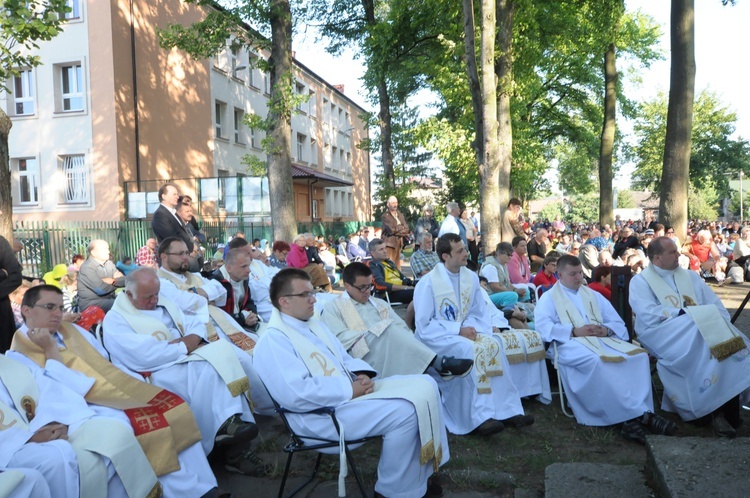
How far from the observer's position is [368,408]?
3.81 m

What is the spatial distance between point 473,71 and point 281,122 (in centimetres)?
435

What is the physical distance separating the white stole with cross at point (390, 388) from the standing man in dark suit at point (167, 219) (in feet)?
12.1

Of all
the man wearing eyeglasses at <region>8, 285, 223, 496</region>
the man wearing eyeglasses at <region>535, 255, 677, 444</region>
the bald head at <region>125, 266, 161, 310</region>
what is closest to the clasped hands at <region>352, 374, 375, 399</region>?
the man wearing eyeglasses at <region>8, 285, 223, 496</region>

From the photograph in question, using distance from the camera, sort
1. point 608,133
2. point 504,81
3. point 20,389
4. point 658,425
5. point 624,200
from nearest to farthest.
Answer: point 20,389 → point 658,425 → point 504,81 → point 608,133 → point 624,200

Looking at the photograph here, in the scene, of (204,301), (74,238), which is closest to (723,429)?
(204,301)

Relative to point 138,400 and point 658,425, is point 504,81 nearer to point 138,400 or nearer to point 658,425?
point 658,425

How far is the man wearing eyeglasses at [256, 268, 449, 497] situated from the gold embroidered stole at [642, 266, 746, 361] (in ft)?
9.13

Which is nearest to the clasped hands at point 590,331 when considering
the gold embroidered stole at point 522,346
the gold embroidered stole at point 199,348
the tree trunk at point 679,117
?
the gold embroidered stole at point 522,346

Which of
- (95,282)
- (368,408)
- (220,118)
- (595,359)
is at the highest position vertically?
(220,118)

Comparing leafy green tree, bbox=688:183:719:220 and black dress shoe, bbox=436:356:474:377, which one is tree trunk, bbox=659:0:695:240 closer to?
black dress shoe, bbox=436:356:474:377

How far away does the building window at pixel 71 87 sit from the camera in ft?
68.8

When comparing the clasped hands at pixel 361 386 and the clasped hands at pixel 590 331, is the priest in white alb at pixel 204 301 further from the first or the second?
the clasped hands at pixel 590 331

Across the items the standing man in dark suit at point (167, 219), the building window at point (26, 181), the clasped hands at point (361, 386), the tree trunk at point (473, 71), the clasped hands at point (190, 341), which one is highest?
the tree trunk at point (473, 71)

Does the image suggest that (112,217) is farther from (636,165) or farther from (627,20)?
(636,165)
